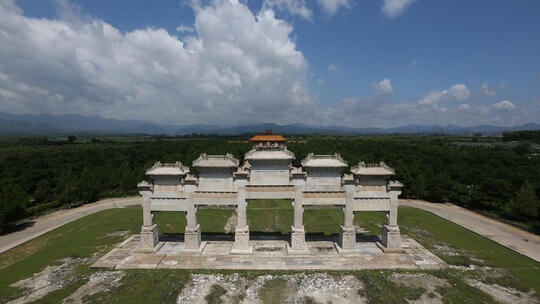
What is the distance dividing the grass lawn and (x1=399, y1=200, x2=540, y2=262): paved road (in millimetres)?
1483

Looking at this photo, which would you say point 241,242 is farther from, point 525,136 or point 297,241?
point 525,136

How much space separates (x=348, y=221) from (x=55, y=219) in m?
31.6

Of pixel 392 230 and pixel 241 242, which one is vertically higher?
pixel 392 230

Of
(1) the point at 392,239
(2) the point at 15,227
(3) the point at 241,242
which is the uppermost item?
(1) the point at 392,239

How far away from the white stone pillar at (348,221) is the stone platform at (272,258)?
623mm

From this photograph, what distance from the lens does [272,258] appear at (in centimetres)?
1686

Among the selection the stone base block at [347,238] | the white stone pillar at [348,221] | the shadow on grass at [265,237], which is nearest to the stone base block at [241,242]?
the shadow on grass at [265,237]

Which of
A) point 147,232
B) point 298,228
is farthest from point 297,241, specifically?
point 147,232

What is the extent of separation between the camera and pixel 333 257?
17.0m

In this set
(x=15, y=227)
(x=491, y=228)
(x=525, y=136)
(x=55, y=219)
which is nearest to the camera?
(x=491, y=228)

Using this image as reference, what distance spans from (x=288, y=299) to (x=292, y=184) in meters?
7.35

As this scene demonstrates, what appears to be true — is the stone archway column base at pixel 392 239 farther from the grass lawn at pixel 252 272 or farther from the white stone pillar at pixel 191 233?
the white stone pillar at pixel 191 233

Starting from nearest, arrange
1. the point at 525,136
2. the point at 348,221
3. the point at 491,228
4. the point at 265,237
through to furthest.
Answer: the point at 348,221 < the point at 265,237 < the point at 491,228 < the point at 525,136

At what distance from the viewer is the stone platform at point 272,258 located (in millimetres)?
15906
